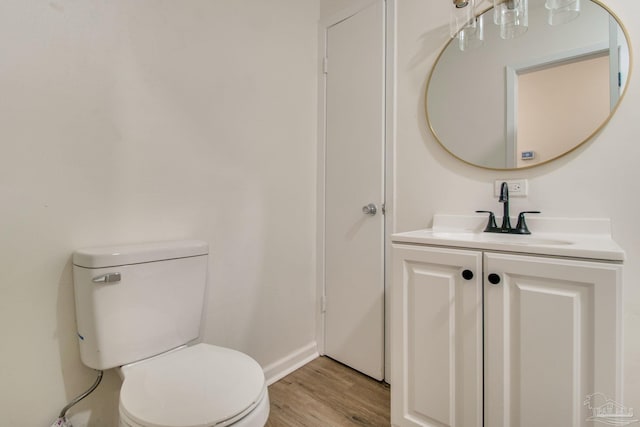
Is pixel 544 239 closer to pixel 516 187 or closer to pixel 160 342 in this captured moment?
pixel 516 187

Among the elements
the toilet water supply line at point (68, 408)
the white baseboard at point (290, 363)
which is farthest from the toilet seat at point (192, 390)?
the white baseboard at point (290, 363)

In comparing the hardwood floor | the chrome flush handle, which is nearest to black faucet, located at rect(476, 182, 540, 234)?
the hardwood floor

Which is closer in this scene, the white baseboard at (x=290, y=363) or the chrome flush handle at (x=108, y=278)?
the chrome flush handle at (x=108, y=278)

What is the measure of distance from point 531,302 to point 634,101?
2.66 feet

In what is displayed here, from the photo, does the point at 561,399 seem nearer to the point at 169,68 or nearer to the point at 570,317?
the point at 570,317

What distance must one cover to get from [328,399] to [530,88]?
1.68 m

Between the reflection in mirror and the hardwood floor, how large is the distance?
4.08 feet

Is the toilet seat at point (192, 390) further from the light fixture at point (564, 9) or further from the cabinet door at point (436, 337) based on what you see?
the light fixture at point (564, 9)

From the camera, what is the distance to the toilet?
0.78 m

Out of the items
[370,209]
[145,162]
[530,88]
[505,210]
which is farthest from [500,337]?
[145,162]

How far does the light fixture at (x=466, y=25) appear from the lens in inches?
52.2

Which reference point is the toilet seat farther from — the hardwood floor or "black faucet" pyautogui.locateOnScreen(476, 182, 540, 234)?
"black faucet" pyautogui.locateOnScreen(476, 182, 540, 234)

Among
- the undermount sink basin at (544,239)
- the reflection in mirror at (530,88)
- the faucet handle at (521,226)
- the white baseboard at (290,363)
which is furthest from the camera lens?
the white baseboard at (290,363)

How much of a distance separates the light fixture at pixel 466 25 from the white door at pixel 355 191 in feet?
1.23
